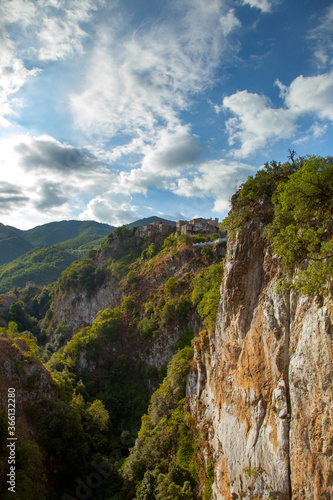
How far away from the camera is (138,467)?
23.6 meters

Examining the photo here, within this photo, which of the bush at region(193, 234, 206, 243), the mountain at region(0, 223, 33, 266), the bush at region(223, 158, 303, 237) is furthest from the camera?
the mountain at region(0, 223, 33, 266)

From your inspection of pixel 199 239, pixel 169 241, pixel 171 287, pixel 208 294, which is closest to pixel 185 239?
pixel 199 239

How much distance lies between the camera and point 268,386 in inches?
483

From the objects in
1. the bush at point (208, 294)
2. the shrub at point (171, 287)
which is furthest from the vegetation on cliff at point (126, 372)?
the shrub at point (171, 287)

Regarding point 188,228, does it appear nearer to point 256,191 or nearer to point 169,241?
point 169,241

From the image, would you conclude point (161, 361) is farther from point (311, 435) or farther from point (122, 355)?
point (311, 435)

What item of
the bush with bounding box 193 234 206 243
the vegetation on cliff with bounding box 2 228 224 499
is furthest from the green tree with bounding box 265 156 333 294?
the bush with bounding box 193 234 206 243

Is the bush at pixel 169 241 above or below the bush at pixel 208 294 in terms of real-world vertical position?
above

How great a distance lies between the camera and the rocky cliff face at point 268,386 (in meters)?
9.02

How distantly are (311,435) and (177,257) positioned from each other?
134 ft

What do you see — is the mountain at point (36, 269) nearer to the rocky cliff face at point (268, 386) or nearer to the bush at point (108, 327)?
the bush at point (108, 327)

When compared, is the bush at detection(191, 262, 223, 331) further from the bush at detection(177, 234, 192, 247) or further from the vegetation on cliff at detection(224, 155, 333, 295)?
the vegetation on cliff at detection(224, 155, 333, 295)

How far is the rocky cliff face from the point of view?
9016 millimetres

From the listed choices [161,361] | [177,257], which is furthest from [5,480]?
[177,257]
